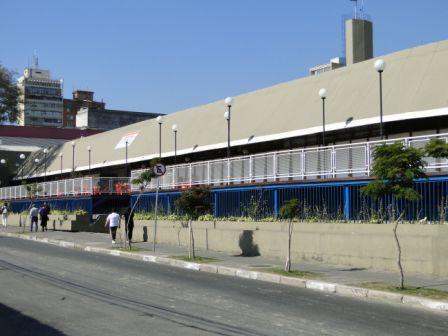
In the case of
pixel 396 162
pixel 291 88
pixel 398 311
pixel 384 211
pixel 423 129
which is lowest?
pixel 398 311

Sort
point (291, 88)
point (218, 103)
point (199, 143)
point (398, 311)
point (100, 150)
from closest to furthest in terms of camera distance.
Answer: point (398, 311) → point (291, 88) → point (199, 143) → point (218, 103) → point (100, 150)

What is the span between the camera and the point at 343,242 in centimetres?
1591

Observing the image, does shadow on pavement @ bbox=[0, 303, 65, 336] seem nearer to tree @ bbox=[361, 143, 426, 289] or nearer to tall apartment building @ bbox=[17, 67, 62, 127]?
tree @ bbox=[361, 143, 426, 289]

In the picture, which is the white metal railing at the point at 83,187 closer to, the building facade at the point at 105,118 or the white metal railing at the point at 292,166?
the white metal railing at the point at 292,166

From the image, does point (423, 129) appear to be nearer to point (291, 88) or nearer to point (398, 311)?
point (291, 88)

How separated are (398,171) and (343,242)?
4.93 metres

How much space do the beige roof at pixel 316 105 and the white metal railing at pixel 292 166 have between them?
3.90 m

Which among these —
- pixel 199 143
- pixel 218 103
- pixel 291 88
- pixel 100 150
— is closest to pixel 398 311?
pixel 291 88

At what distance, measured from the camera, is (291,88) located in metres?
30.7

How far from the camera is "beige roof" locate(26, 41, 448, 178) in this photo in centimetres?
2202

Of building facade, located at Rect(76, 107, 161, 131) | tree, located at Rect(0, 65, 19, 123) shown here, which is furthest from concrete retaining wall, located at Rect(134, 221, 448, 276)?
building facade, located at Rect(76, 107, 161, 131)

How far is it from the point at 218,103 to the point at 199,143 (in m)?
4.63

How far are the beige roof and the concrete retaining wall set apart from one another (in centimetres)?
679

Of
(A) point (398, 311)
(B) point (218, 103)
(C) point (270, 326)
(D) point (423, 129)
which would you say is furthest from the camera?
(B) point (218, 103)
